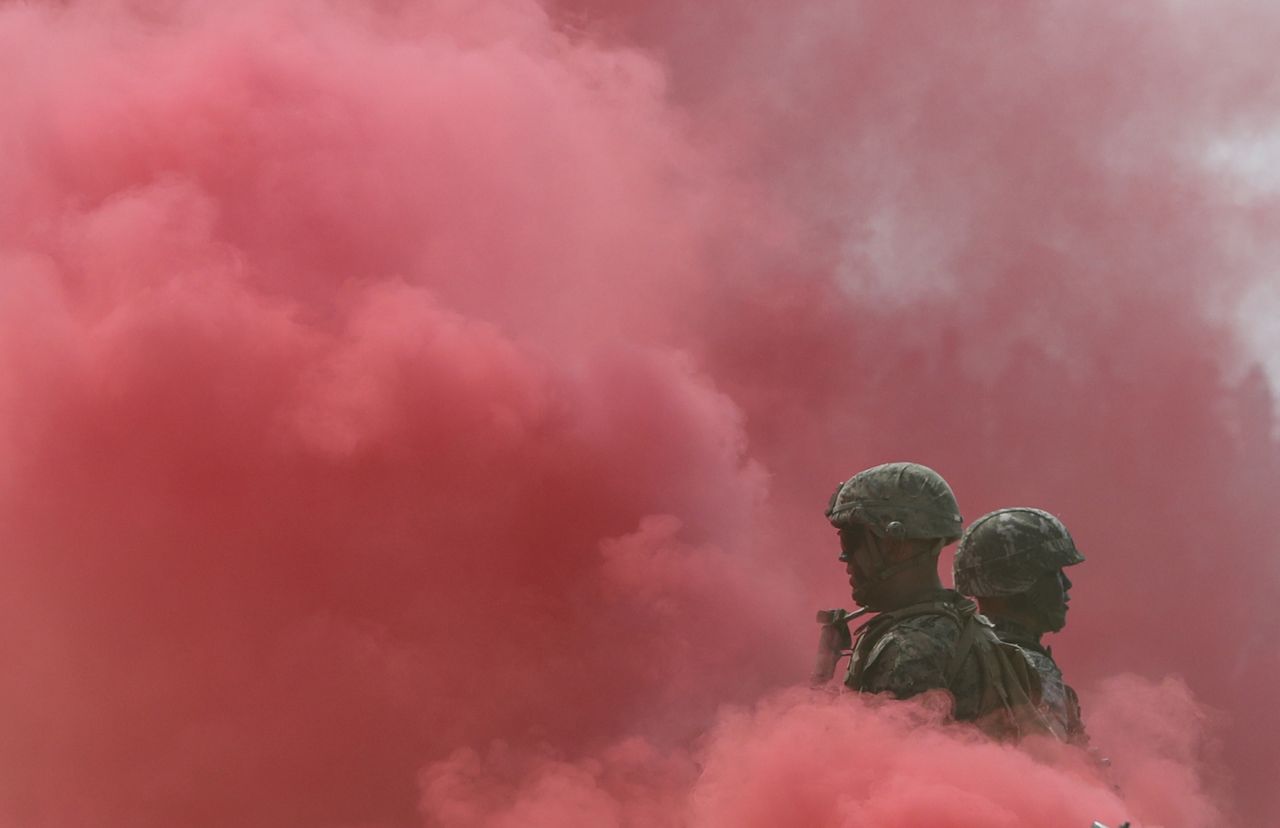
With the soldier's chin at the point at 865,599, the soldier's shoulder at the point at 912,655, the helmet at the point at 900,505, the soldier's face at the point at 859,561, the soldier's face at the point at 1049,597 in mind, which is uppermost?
the soldier's face at the point at 1049,597

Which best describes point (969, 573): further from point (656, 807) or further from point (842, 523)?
point (656, 807)

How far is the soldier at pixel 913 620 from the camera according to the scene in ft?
25.2

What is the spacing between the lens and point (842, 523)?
323 inches

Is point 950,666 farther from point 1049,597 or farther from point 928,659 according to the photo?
point 1049,597

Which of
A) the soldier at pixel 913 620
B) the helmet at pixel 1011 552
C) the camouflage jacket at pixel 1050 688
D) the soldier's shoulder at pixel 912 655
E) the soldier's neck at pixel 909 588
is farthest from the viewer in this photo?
the helmet at pixel 1011 552

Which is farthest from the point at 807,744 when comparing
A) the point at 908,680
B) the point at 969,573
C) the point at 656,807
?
the point at 656,807

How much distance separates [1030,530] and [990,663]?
227 cm

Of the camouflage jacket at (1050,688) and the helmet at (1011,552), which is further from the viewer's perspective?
the helmet at (1011,552)

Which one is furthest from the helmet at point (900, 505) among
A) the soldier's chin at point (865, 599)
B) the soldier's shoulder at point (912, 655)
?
the soldier's shoulder at point (912, 655)

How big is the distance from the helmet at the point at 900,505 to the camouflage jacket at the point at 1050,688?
0.82 meters

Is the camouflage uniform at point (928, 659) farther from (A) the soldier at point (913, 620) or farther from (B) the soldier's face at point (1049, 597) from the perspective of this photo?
(B) the soldier's face at point (1049, 597)

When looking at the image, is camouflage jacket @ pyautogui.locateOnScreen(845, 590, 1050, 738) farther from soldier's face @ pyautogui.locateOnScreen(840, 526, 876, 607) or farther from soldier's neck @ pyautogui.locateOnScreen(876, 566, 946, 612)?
soldier's face @ pyautogui.locateOnScreen(840, 526, 876, 607)

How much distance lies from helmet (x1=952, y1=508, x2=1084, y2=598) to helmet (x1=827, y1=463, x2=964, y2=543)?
176 centimetres

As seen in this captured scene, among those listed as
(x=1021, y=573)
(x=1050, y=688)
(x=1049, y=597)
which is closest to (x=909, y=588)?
(x=1050, y=688)
